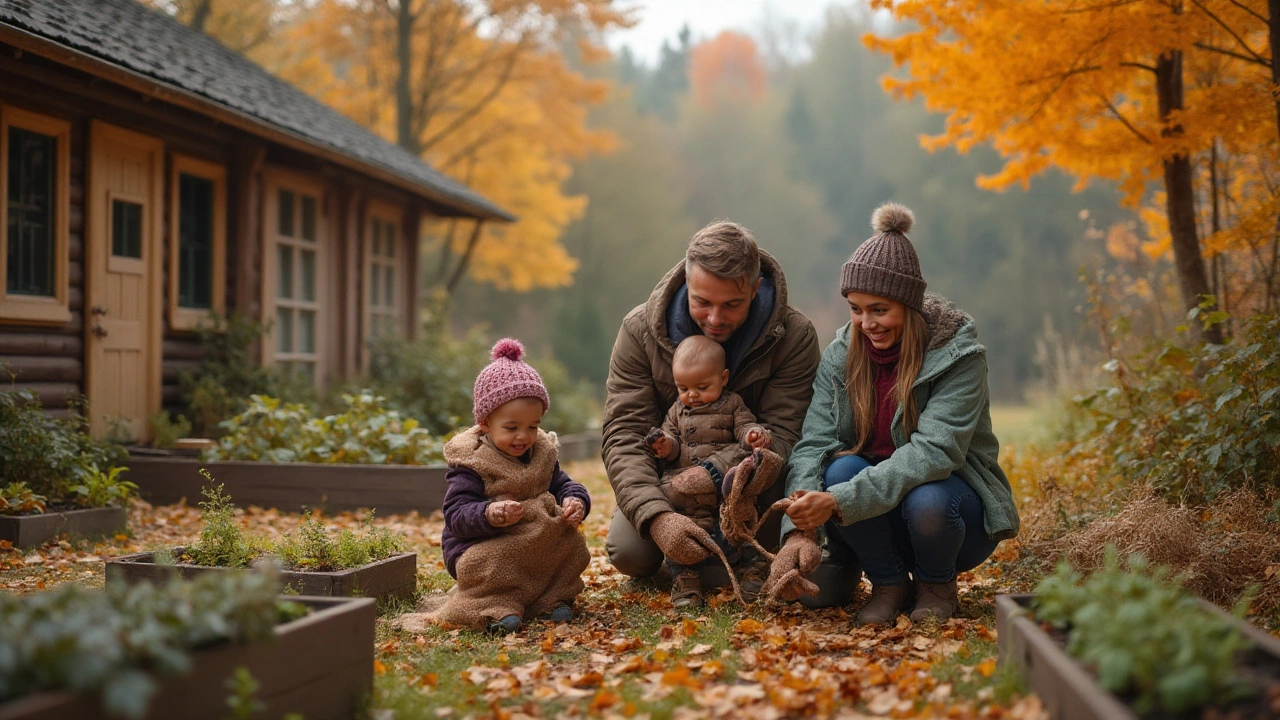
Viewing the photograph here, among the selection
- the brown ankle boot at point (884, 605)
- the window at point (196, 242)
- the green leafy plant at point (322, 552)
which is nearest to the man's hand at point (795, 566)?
the brown ankle boot at point (884, 605)

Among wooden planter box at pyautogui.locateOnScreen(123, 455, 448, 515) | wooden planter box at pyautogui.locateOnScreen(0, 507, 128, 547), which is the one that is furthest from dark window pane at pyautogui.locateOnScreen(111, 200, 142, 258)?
wooden planter box at pyautogui.locateOnScreen(0, 507, 128, 547)

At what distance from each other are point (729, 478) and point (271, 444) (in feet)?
14.4

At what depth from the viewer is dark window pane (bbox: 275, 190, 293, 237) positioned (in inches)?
388

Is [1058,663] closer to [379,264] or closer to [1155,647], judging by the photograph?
[1155,647]

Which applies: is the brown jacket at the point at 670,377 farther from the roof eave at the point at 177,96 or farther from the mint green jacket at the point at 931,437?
the roof eave at the point at 177,96

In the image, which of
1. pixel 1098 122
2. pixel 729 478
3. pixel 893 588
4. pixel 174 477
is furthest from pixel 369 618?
pixel 1098 122

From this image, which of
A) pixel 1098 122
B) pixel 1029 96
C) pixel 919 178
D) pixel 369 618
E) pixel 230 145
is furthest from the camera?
pixel 919 178

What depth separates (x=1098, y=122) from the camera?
684 cm

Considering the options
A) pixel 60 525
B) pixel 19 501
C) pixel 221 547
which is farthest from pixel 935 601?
pixel 19 501

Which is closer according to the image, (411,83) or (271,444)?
(271,444)

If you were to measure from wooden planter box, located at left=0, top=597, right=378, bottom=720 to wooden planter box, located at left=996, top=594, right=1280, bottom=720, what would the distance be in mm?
1765

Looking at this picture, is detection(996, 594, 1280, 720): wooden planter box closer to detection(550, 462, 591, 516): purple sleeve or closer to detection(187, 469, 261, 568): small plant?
detection(550, 462, 591, 516): purple sleeve

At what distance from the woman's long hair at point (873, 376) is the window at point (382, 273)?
855cm

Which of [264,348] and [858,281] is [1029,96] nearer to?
[858,281]
